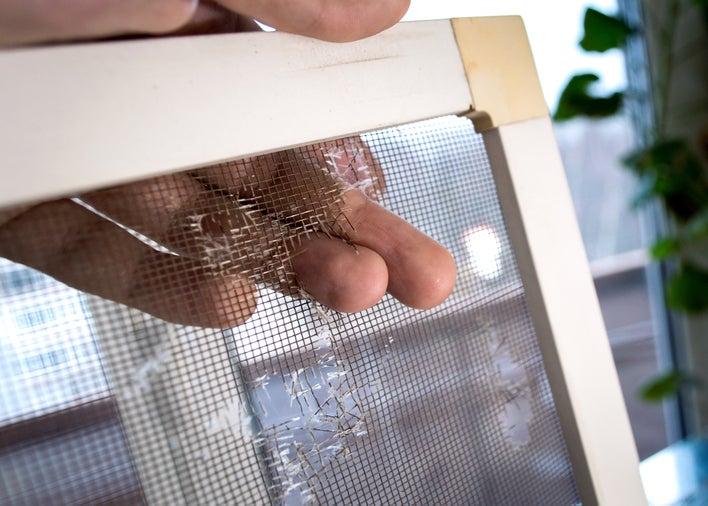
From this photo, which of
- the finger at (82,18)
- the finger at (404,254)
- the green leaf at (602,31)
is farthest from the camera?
the green leaf at (602,31)

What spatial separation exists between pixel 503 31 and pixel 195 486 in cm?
30

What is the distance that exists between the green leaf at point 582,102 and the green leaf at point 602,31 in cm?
7

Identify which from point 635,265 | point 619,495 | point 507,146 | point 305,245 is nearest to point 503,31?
point 507,146

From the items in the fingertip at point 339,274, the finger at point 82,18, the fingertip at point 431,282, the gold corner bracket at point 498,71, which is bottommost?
the fingertip at point 431,282

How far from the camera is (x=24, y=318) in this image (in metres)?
0.23

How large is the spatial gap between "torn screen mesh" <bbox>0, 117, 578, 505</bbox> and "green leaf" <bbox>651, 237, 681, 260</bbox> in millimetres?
1340

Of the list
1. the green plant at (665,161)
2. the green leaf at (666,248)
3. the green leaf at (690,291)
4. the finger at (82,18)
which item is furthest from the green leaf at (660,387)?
the finger at (82,18)

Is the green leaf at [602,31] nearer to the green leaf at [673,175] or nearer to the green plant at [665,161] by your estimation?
the green plant at [665,161]

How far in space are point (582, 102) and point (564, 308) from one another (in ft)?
4.41

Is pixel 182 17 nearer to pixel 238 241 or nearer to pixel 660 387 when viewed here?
pixel 238 241

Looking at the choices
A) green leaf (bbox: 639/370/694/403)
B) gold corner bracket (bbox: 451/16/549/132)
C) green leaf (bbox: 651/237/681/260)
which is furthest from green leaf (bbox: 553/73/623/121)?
gold corner bracket (bbox: 451/16/549/132)

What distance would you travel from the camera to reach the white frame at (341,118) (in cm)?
22

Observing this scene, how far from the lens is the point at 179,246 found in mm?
271

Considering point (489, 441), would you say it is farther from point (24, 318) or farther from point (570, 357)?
point (24, 318)
